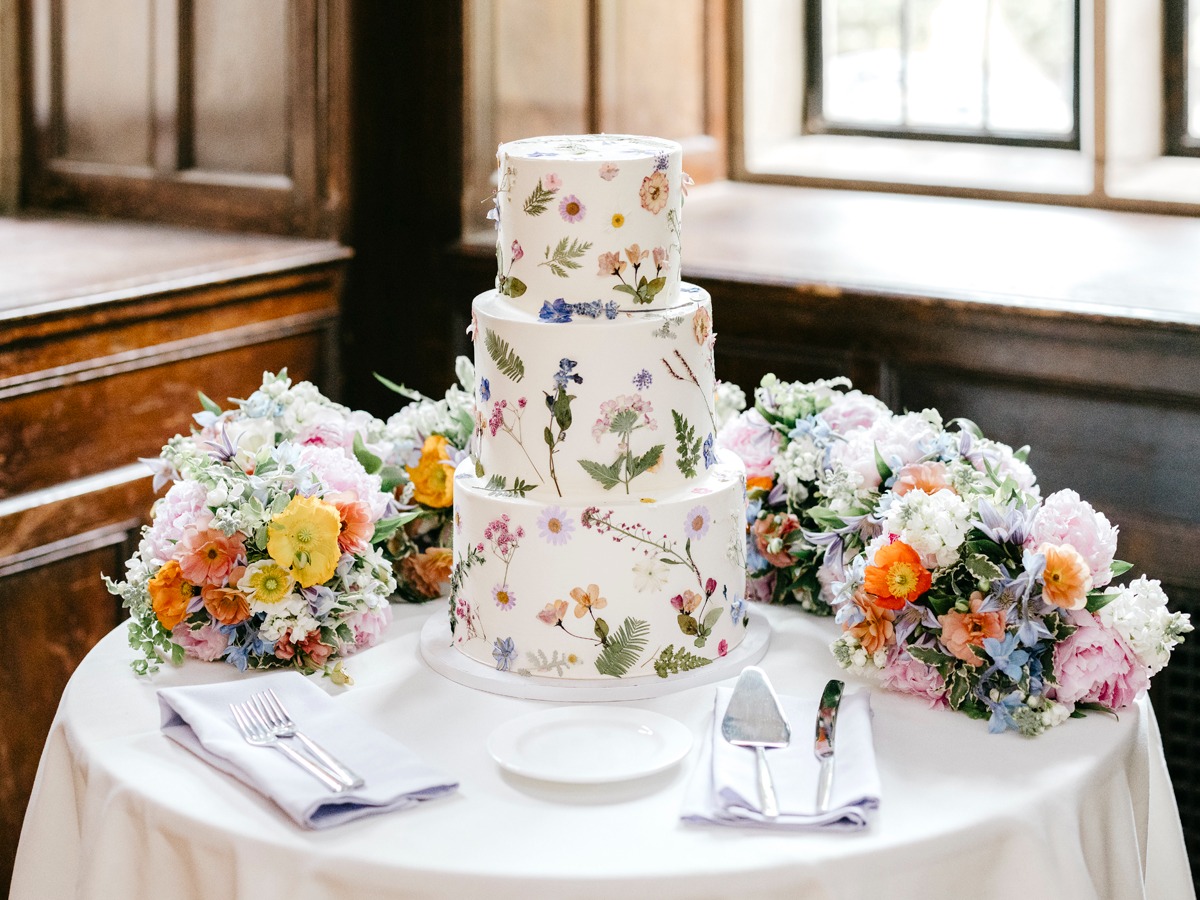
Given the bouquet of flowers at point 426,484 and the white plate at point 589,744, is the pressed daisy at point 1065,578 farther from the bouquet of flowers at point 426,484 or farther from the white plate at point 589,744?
the bouquet of flowers at point 426,484

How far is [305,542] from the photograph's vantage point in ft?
5.05

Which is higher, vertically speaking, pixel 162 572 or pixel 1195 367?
pixel 1195 367

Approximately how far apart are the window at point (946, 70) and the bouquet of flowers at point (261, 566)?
2211mm

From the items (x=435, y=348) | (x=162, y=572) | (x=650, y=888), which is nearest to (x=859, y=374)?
(x=435, y=348)

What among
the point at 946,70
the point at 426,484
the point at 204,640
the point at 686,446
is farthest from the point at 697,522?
the point at 946,70

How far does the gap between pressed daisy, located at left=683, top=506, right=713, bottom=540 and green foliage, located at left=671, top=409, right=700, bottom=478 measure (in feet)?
0.16

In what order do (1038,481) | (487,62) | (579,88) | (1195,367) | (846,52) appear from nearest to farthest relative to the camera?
(1195,367) < (1038,481) < (487,62) < (579,88) < (846,52)

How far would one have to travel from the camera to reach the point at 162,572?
5.04 ft

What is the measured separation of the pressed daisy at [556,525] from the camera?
1.48 meters

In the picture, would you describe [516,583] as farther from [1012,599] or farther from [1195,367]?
[1195,367]

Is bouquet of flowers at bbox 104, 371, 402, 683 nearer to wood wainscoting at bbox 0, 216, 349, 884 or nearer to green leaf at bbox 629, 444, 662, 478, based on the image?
green leaf at bbox 629, 444, 662, 478

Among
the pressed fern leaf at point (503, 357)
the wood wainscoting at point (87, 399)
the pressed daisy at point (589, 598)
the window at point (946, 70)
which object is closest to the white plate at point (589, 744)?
the pressed daisy at point (589, 598)

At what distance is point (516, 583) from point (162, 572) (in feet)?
1.22

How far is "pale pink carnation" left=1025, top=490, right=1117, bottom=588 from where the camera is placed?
1.43 metres
